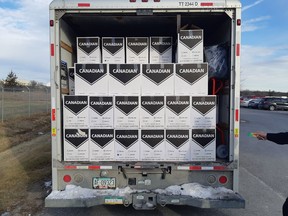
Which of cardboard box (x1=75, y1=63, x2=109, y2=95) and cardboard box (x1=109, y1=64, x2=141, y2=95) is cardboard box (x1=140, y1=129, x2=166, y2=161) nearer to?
cardboard box (x1=109, y1=64, x2=141, y2=95)

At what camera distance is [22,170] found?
7168mm

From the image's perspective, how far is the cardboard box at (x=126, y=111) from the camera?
4.27 meters

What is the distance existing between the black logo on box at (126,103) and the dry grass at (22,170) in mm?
2231

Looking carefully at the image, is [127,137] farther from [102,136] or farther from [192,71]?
[192,71]

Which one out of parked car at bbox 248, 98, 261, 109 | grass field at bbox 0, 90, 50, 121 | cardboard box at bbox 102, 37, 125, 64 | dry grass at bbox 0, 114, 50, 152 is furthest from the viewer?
parked car at bbox 248, 98, 261, 109

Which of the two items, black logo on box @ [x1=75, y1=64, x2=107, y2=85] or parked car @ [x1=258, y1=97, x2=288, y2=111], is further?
parked car @ [x1=258, y1=97, x2=288, y2=111]

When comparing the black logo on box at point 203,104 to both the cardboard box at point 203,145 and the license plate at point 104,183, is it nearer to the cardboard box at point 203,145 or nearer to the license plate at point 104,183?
the cardboard box at point 203,145

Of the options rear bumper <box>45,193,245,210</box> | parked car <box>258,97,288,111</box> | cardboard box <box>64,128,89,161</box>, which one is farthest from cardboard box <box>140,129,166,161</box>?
parked car <box>258,97,288,111</box>

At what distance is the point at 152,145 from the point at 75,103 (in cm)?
124

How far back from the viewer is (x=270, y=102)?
37906 mm

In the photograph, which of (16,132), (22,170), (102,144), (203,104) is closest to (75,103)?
(102,144)

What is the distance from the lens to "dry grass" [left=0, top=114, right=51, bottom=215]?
5.16 metres

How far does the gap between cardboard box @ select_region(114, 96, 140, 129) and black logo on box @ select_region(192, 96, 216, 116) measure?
2.63 ft

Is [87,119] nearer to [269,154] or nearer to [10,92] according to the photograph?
[269,154]
